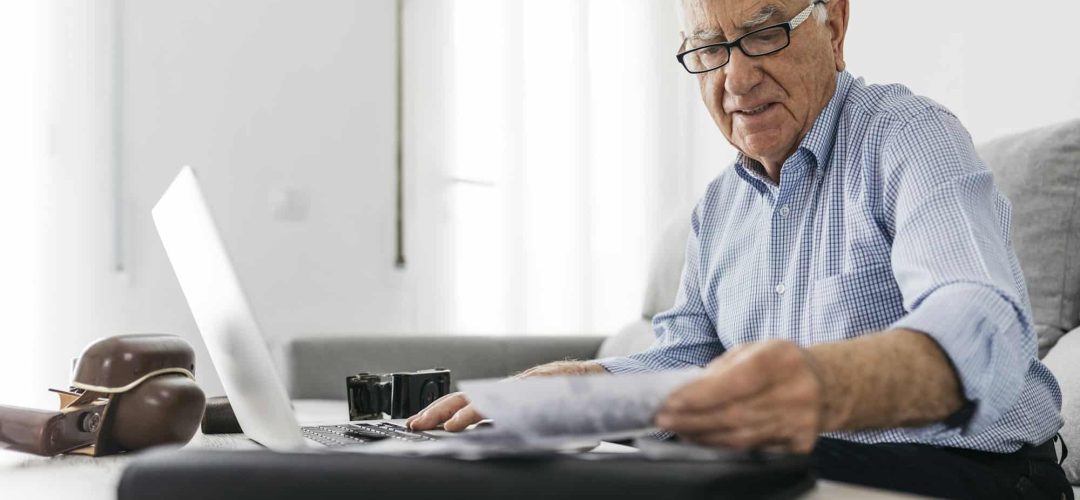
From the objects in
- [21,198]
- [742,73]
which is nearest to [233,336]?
[742,73]

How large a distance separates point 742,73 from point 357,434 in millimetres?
660

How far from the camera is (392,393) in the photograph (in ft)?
3.81

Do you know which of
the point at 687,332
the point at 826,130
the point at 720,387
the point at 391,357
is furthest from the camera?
the point at 391,357

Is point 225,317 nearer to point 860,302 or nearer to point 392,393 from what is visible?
point 392,393

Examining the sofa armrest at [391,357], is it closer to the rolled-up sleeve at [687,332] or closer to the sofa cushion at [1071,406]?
the rolled-up sleeve at [687,332]

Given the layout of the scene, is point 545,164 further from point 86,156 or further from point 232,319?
point 232,319

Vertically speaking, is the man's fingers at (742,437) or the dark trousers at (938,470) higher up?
the man's fingers at (742,437)

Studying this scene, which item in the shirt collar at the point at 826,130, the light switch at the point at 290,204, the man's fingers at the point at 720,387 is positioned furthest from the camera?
the light switch at the point at 290,204

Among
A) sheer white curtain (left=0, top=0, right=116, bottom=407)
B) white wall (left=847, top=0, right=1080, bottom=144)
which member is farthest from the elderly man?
sheer white curtain (left=0, top=0, right=116, bottom=407)

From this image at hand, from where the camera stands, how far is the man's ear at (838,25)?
1.21m

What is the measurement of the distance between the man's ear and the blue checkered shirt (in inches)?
2.0

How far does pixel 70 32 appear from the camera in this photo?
2707 mm

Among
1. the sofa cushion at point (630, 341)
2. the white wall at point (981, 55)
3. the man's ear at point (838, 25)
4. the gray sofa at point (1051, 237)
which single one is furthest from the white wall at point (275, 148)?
the man's ear at point (838, 25)

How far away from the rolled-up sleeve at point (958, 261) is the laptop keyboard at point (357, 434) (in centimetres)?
44
